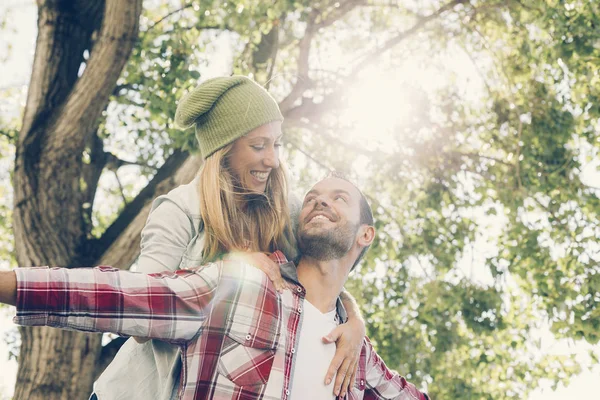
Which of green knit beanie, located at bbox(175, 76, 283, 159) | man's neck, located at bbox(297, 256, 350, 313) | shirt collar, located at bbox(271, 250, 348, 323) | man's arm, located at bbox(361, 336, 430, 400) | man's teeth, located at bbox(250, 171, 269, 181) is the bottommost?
man's arm, located at bbox(361, 336, 430, 400)

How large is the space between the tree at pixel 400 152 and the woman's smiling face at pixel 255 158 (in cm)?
377

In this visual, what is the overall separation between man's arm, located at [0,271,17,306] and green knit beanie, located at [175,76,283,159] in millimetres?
1775

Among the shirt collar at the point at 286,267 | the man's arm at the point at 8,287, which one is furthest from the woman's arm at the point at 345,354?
the man's arm at the point at 8,287

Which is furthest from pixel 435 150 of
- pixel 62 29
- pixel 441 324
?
pixel 62 29

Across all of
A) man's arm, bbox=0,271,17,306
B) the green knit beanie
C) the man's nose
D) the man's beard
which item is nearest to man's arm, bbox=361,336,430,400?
the man's beard

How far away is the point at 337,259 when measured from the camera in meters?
3.97

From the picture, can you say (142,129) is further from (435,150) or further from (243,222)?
(243,222)

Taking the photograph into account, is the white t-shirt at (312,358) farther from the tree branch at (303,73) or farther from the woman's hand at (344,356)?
the tree branch at (303,73)

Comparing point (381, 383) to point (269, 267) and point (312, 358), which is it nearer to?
point (312, 358)

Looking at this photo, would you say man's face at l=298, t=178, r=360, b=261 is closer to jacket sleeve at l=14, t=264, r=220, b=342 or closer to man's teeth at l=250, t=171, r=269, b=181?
man's teeth at l=250, t=171, r=269, b=181

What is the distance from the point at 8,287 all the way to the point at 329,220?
6.15 ft

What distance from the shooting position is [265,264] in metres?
A: 3.59

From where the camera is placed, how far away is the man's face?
3943 millimetres

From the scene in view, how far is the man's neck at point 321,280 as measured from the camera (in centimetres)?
387
